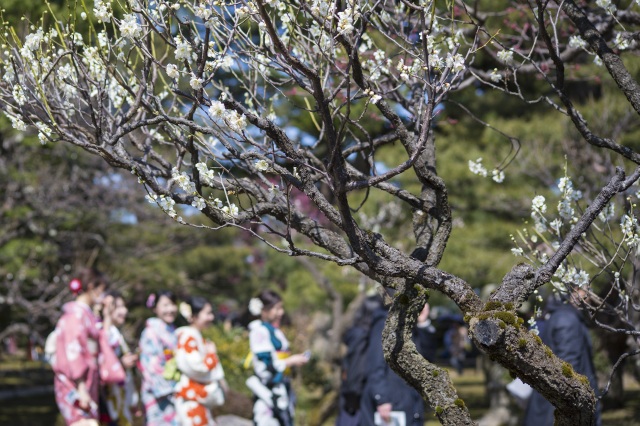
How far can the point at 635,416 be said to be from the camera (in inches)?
519

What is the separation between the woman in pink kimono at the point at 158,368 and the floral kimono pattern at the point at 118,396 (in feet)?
1.04

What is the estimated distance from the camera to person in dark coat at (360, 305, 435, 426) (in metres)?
6.74

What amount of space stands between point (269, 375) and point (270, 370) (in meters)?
0.05

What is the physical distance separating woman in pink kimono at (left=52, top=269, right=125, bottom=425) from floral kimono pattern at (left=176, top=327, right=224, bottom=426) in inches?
29.5

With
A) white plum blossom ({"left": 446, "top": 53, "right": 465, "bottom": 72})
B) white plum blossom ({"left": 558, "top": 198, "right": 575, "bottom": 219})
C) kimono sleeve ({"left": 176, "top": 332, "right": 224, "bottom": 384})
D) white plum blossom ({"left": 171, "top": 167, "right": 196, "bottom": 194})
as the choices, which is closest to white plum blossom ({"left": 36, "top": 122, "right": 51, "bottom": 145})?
white plum blossom ({"left": 171, "top": 167, "right": 196, "bottom": 194})

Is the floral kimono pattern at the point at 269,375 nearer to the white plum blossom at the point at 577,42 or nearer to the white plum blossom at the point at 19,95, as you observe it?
the white plum blossom at the point at 577,42

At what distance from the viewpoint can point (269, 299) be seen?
799 centimetres

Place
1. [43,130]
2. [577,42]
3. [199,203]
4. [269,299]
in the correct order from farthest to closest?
1. [269,299]
2. [577,42]
3. [43,130]
4. [199,203]

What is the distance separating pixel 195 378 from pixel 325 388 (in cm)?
708

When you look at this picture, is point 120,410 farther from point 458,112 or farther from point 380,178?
point 458,112

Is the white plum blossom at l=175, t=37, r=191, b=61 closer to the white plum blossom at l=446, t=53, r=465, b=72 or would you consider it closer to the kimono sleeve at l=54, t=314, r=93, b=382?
the white plum blossom at l=446, t=53, r=465, b=72

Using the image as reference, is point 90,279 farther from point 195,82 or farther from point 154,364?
point 195,82

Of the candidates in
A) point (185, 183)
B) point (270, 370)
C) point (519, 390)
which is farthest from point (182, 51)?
point (270, 370)

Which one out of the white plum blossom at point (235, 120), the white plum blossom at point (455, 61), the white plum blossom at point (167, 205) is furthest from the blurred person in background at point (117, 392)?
the white plum blossom at point (455, 61)
